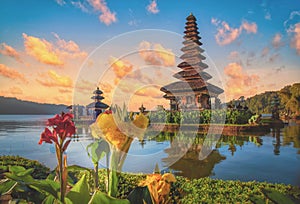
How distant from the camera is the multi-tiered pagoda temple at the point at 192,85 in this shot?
14.5m

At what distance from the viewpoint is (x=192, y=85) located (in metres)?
14.5

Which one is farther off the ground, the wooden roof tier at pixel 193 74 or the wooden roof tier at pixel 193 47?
the wooden roof tier at pixel 193 47

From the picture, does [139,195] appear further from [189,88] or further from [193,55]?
[193,55]

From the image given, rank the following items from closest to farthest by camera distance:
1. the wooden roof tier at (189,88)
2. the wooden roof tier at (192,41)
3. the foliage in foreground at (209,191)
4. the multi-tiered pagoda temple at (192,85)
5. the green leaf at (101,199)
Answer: the green leaf at (101,199) → the foliage in foreground at (209,191) → the wooden roof tier at (189,88) → the multi-tiered pagoda temple at (192,85) → the wooden roof tier at (192,41)

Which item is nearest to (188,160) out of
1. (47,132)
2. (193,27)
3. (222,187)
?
(222,187)

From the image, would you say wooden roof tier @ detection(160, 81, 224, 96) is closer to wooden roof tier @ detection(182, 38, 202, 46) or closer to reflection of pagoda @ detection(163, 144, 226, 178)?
wooden roof tier @ detection(182, 38, 202, 46)

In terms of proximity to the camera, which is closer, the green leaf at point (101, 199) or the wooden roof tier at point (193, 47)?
the green leaf at point (101, 199)

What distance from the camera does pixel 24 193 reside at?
105cm

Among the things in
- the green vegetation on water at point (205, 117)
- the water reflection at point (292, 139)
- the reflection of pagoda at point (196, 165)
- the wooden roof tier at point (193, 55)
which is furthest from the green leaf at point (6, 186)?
the wooden roof tier at point (193, 55)

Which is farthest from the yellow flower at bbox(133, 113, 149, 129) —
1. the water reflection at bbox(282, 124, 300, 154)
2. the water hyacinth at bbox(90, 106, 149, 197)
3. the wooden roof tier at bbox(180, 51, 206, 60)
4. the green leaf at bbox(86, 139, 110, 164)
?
the wooden roof tier at bbox(180, 51, 206, 60)

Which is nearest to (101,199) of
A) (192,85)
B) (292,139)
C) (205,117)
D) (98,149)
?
(98,149)

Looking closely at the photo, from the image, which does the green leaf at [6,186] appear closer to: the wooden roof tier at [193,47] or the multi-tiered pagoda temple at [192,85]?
the multi-tiered pagoda temple at [192,85]

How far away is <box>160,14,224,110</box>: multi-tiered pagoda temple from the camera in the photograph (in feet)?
47.4

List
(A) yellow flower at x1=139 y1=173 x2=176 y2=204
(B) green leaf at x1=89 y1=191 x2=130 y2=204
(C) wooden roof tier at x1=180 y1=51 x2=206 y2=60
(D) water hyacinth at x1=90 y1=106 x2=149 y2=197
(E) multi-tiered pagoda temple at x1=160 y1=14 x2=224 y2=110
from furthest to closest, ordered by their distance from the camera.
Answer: (C) wooden roof tier at x1=180 y1=51 x2=206 y2=60
(E) multi-tiered pagoda temple at x1=160 y1=14 x2=224 y2=110
(D) water hyacinth at x1=90 y1=106 x2=149 y2=197
(A) yellow flower at x1=139 y1=173 x2=176 y2=204
(B) green leaf at x1=89 y1=191 x2=130 y2=204
